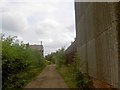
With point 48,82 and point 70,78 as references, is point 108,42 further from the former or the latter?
point 48,82

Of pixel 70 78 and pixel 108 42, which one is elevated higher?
pixel 108 42

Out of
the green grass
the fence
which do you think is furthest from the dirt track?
the fence

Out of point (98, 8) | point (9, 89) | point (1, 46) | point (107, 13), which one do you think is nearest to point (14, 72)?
point (9, 89)

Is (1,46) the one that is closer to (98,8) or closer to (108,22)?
(98,8)

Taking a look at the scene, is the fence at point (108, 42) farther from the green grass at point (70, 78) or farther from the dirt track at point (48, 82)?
the dirt track at point (48, 82)

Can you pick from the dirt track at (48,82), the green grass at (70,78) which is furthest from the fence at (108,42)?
the dirt track at (48,82)

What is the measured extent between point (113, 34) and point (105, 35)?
0.90 meters

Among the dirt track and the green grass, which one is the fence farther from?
the dirt track

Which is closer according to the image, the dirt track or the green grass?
the green grass

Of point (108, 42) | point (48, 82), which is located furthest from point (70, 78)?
point (108, 42)

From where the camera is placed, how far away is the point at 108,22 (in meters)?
7.07

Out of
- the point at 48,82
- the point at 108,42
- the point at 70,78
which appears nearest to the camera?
the point at 108,42

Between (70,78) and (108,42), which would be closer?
(108,42)

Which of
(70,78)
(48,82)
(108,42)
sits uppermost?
(108,42)
